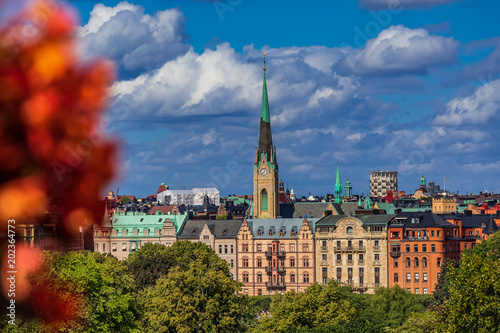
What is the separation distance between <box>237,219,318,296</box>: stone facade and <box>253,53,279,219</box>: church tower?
115ft

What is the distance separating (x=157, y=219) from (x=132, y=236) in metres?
6.40

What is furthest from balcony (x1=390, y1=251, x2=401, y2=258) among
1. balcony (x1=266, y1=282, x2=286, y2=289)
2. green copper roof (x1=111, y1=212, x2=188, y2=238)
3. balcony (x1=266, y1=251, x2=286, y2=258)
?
green copper roof (x1=111, y1=212, x2=188, y2=238)

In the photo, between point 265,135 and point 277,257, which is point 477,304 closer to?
point 277,257

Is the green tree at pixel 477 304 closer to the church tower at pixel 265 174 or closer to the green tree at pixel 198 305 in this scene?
the green tree at pixel 198 305

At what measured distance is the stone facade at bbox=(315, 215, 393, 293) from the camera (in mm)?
135875

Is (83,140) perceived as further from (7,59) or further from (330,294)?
(330,294)

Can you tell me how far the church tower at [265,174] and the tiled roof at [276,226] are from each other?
107ft

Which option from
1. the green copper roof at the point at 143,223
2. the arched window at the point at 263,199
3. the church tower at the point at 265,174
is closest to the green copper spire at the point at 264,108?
the church tower at the point at 265,174

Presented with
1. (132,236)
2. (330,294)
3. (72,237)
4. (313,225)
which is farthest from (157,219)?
(72,237)

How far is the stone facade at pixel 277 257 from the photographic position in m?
142

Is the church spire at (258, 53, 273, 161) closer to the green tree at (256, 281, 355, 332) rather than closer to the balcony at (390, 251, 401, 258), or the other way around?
the balcony at (390, 251, 401, 258)

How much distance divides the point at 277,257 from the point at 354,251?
1421 cm

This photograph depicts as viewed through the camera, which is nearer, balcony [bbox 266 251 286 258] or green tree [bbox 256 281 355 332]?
green tree [bbox 256 281 355 332]

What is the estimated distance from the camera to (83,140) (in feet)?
19.1
